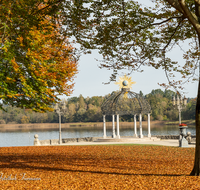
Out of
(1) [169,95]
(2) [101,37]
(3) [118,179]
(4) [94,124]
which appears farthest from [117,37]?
(1) [169,95]

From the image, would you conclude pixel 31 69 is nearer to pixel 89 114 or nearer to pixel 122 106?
pixel 122 106

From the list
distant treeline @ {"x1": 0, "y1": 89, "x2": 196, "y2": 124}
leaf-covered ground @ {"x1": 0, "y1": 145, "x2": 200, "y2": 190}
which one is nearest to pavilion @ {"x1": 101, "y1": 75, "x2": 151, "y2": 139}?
leaf-covered ground @ {"x1": 0, "y1": 145, "x2": 200, "y2": 190}

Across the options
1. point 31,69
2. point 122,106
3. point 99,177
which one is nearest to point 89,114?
point 122,106

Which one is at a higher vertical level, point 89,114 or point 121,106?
point 121,106

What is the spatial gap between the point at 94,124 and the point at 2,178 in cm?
7973

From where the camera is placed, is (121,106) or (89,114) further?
(89,114)

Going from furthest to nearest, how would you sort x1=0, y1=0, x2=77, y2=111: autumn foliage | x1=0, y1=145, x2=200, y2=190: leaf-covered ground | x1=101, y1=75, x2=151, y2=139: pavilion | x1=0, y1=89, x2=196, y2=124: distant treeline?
x1=0, y1=89, x2=196, y2=124: distant treeline < x1=101, y1=75, x2=151, y2=139: pavilion < x1=0, y1=0, x2=77, y2=111: autumn foliage < x1=0, y1=145, x2=200, y2=190: leaf-covered ground

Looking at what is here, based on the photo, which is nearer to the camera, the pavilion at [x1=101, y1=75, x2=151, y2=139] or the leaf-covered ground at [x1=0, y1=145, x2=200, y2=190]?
the leaf-covered ground at [x1=0, y1=145, x2=200, y2=190]

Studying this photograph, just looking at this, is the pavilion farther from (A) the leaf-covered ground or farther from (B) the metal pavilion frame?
(A) the leaf-covered ground

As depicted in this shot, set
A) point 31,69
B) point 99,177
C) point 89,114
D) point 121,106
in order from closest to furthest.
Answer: point 99,177, point 31,69, point 121,106, point 89,114

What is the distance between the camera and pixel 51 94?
555 inches

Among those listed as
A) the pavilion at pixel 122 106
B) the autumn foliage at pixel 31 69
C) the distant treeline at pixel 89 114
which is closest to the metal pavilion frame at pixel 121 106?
the pavilion at pixel 122 106

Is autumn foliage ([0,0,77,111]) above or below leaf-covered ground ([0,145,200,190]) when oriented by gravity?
above

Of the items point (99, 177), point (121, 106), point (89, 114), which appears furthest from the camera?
point (89, 114)
